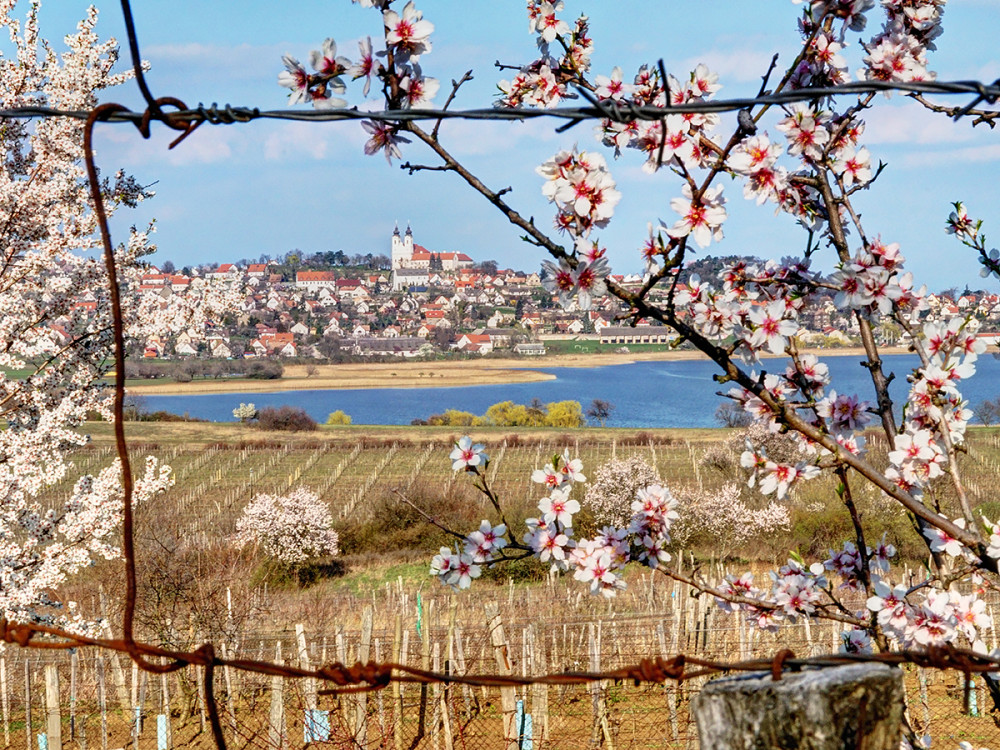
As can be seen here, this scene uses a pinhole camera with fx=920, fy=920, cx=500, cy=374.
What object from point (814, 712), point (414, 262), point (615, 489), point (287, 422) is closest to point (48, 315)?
point (814, 712)

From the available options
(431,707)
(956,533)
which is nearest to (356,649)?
(431,707)

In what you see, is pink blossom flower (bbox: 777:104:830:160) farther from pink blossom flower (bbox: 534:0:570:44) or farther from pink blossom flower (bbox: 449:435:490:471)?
pink blossom flower (bbox: 449:435:490:471)

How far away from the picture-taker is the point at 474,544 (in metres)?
2.63

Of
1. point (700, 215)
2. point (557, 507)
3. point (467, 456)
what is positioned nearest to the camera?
point (700, 215)

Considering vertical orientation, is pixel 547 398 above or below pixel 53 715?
above

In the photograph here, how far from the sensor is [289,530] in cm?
2209

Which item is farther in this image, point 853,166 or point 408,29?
point 853,166

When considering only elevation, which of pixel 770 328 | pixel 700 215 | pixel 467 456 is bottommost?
pixel 467 456

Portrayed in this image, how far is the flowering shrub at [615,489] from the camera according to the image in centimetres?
2500

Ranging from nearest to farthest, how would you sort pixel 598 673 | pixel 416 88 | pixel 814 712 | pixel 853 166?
1. pixel 814 712
2. pixel 598 673
3. pixel 416 88
4. pixel 853 166

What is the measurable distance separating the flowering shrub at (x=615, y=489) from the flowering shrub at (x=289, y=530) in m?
7.29

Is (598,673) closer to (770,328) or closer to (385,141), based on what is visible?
(770,328)

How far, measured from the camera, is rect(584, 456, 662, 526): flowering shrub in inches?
984

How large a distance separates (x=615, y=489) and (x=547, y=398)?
5257cm
